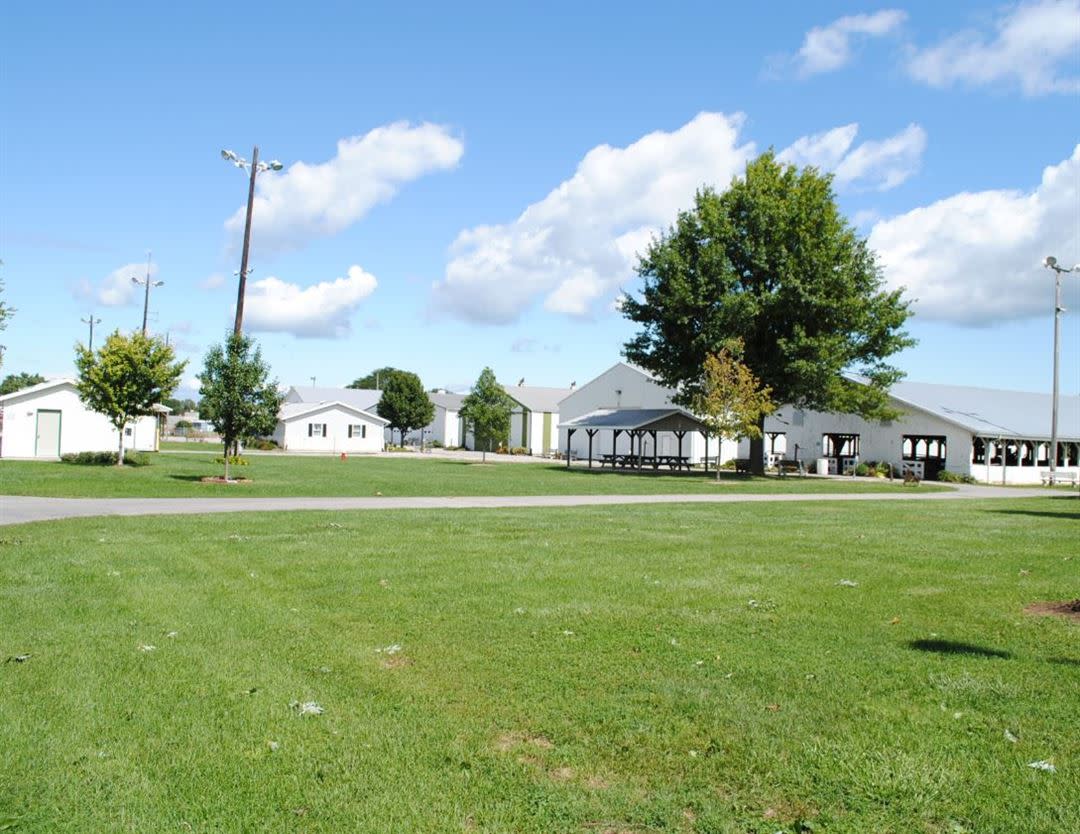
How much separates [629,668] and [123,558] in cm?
778

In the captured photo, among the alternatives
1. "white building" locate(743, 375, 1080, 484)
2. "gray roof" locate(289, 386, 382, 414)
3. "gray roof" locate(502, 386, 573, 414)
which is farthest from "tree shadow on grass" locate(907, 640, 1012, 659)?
"gray roof" locate(289, 386, 382, 414)

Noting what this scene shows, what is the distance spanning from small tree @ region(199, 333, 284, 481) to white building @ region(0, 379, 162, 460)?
15.4m

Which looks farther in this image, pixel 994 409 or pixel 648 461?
pixel 994 409

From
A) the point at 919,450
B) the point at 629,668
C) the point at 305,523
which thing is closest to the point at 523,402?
the point at 919,450

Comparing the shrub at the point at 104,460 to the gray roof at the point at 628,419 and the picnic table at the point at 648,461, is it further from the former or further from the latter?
the gray roof at the point at 628,419

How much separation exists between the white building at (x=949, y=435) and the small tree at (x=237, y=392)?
26.0m

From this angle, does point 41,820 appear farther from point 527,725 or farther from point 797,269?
point 797,269

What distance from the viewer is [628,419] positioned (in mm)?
52625

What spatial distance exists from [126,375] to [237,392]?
26.8 ft

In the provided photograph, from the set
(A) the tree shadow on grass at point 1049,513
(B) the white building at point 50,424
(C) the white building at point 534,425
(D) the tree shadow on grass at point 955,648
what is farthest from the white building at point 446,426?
(D) the tree shadow on grass at point 955,648

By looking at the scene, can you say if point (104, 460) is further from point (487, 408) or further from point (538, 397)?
point (538, 397)

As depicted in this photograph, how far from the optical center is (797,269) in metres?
39.8

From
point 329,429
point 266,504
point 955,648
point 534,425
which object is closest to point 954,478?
point 266,504

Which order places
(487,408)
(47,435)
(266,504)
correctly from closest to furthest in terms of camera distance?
(266,504) < (47,435) < (487,408)
